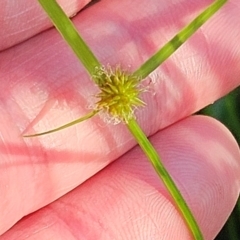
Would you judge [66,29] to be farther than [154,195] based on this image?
No

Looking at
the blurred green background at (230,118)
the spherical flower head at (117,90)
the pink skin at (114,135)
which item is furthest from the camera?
the blurred green background at (230,118)

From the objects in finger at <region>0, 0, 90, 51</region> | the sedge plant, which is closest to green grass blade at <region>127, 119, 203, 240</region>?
the sedge plant

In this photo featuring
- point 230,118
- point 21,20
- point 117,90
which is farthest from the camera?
point 230,118

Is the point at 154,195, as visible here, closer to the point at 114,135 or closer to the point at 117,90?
the point at 114,135

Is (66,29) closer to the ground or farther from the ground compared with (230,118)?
farther from the ground

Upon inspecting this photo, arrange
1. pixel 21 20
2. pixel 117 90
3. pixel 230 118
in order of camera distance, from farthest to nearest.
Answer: pixel 230 118 → pixel 21 20 → pixel 117 90

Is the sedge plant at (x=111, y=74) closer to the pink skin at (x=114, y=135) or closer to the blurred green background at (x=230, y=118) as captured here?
the pink skin at (x=114, y=135)

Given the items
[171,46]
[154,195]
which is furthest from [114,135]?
[171,46]

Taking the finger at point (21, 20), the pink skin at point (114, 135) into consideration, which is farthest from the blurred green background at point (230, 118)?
the finger at point (21, 20)
